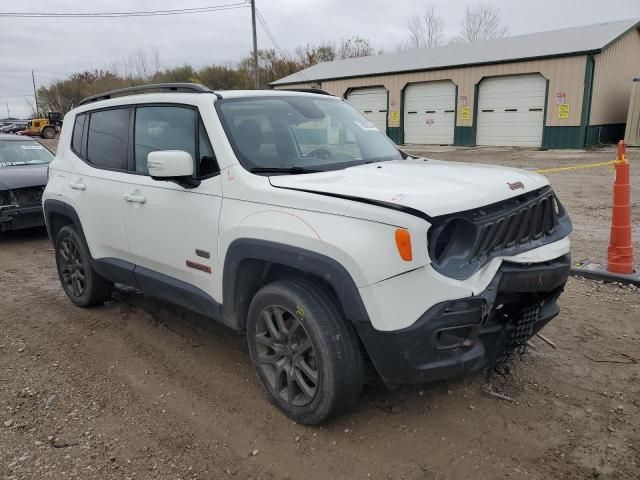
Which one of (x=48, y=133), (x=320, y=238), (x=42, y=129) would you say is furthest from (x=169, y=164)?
(x=42, y=129)

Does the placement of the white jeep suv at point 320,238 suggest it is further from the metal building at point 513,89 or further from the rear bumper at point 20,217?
the metal building at point 513,89

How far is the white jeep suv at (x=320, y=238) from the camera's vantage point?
8.52 feet

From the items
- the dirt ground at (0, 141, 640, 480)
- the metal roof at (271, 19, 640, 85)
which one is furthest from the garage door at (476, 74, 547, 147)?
the dirt ground at (0, 141, 640, 480)

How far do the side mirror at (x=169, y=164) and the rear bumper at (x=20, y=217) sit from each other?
18.9ft

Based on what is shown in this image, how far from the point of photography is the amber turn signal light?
251 cm

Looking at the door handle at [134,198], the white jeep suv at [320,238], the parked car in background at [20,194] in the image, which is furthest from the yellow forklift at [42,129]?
the white jeep suv at [320,238]

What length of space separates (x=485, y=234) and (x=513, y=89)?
23.3 metres

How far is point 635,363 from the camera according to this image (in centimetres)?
378

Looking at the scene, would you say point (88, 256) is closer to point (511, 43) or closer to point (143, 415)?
point (143, 415)

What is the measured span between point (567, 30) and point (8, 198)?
2547cm

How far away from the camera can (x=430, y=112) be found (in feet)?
88.6

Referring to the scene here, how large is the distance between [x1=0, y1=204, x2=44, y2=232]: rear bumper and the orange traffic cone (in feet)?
25.1

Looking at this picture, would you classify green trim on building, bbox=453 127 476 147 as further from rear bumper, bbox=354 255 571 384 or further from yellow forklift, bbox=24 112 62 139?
yellow forklift, bbox=24 112 62 139

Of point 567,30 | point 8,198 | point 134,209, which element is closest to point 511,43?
point 567,30
